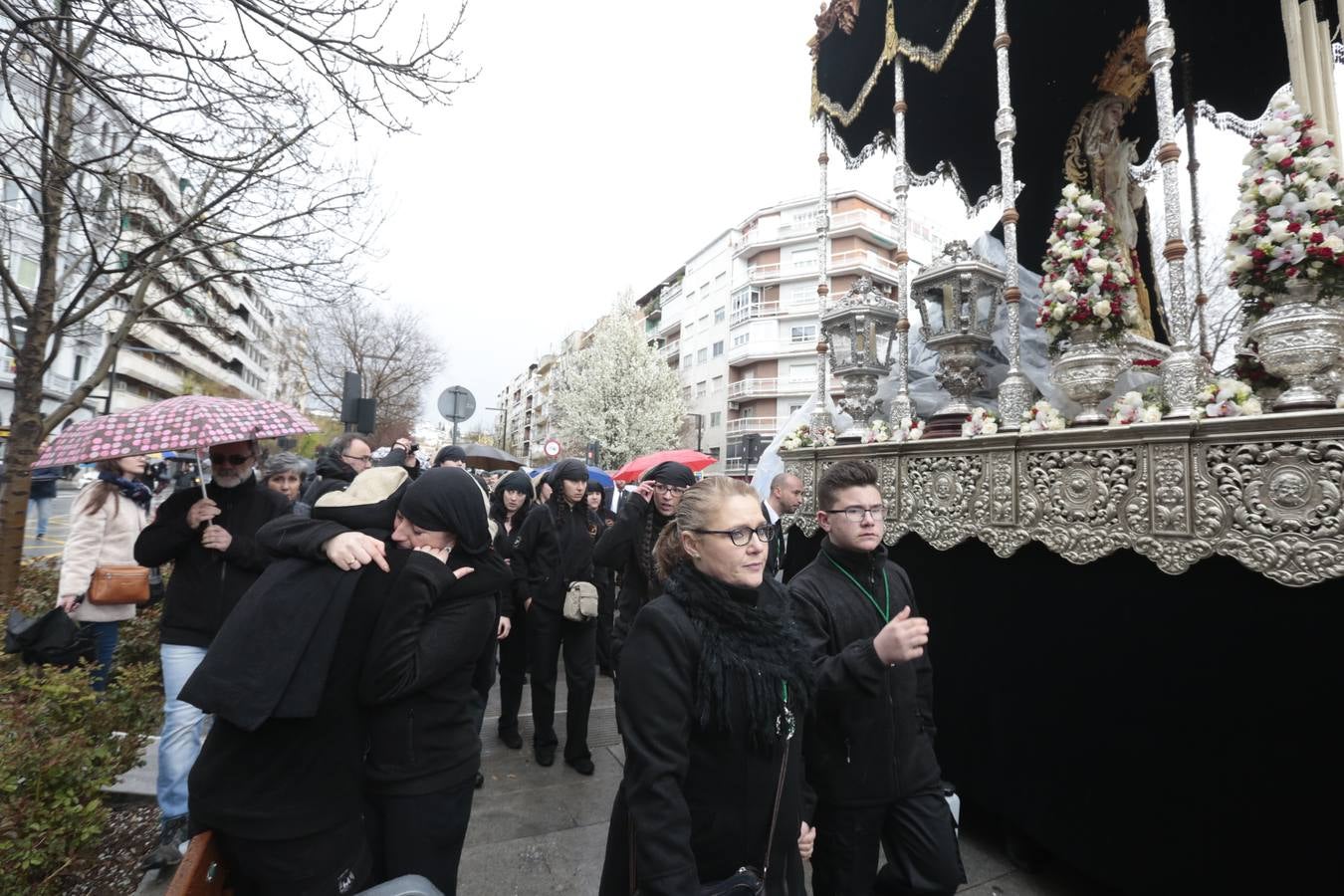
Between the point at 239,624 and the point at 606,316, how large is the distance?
122 ft

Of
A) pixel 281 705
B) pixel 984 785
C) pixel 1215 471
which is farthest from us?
pixel 984 785

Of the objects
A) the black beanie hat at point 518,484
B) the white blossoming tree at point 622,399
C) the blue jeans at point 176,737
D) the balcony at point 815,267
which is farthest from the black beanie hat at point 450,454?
the balcony at point 815,267

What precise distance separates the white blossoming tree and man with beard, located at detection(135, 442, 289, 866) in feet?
107

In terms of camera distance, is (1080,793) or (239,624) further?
(1080,793)

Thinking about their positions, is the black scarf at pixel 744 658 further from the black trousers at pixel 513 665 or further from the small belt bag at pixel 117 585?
the small belt bag at pixel 117 585

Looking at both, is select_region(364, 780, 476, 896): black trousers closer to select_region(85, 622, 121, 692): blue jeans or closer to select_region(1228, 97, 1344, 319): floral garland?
select_region(85, 622, 121, 692): blue jeans

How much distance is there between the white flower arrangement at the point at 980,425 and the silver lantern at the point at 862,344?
1275mm

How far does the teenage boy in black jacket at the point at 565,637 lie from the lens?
14.9ft

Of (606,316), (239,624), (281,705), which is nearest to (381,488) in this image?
(239,624)

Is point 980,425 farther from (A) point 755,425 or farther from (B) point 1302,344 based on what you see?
(A) point 755,425

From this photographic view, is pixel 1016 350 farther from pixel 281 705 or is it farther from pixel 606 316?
pixel 606 316

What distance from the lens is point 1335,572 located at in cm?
223

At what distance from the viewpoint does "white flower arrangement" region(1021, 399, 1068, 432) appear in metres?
3.43

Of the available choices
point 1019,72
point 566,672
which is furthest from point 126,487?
point 1019,72
